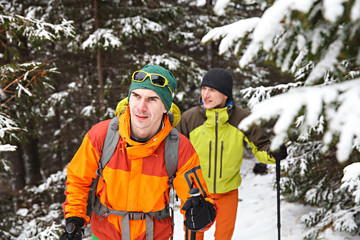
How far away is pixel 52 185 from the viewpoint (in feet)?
26.9

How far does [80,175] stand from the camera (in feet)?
8.36

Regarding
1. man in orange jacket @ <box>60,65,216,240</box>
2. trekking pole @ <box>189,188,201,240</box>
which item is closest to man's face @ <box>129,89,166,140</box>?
man in orange jacket @ <box>60,65,216,240</box>

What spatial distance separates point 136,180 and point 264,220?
513 centimetres

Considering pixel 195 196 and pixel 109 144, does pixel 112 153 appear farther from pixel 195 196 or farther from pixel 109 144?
pixel 195 196

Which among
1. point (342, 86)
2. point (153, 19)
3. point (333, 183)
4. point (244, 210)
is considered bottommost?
point (244, 210)

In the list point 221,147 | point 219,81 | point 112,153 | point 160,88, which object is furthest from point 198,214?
point 219,81

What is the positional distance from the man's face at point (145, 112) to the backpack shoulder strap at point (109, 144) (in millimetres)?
169

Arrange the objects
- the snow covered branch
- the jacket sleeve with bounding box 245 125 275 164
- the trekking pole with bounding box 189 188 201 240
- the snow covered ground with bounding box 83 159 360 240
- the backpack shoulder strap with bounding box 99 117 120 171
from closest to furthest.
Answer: the snow covered branch < the trekking pole with bounding box 189 188 201 240 < the backpack shoulder strap with bounding box 99 117 120 171 < the jacket sleeve with bounding box 245 125 275 164 < the snow covered ground with bounding box 83 159 360 240

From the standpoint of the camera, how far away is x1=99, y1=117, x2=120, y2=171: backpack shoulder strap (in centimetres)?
257

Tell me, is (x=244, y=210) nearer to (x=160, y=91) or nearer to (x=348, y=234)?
(x=348, y=234)

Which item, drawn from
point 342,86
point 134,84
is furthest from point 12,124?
point 342,86

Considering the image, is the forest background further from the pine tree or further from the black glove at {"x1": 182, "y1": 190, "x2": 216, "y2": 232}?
the black glove at {"x1": 182, "y1": 190, "x2": 216, "y2": 232}

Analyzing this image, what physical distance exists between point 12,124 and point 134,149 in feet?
11.1

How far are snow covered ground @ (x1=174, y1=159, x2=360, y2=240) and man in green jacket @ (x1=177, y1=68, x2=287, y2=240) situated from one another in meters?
2.11
